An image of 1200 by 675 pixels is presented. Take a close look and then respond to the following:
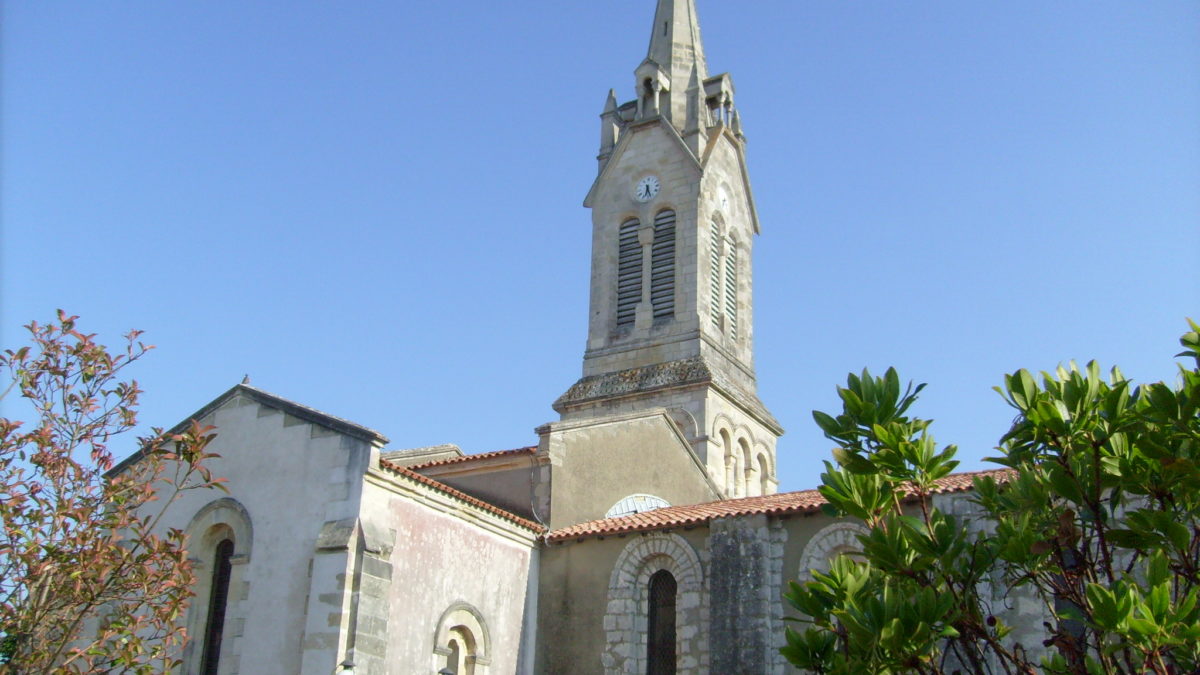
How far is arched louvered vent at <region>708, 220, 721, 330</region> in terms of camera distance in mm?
35031

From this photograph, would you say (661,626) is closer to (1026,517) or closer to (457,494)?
Result: (457,494)

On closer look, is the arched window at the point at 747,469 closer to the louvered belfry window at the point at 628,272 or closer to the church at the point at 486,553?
the louvered belfry window at the point at 628,272

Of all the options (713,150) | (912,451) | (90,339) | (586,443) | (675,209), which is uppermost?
(713,150)

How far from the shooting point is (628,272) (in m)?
35.5

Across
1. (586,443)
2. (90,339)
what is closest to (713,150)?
(586,443)

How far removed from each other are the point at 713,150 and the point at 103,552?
28.2 metres

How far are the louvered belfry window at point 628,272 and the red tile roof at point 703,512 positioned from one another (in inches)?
587

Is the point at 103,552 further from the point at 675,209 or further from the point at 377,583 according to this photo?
the point at 675,209

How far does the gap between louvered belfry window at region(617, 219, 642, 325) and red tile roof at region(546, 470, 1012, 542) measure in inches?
587

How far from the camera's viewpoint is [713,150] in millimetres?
36719

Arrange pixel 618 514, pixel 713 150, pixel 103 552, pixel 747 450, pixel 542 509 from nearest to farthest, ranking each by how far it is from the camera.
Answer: pixel 103 552
pixel 542 509
pixel 618 514
pixel 747 450
pixel 713 150

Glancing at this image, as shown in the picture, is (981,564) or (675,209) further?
(675,209)

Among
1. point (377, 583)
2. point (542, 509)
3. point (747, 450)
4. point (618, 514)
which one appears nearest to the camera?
point (377, 583)

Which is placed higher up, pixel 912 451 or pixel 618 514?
pixel 618 514
